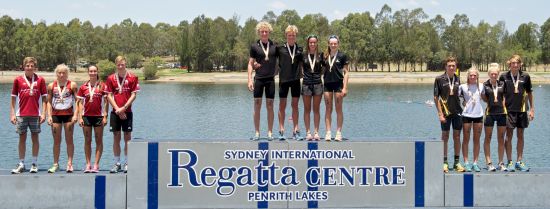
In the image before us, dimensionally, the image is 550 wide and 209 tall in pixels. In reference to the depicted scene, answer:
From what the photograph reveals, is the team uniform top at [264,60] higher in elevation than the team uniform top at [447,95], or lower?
higher

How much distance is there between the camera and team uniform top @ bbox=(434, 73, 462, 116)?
1037 centimetres

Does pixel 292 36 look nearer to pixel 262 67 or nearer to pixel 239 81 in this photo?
pixel 262 67

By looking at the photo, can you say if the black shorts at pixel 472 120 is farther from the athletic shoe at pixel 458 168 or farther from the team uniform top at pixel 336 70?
the team uniform top at pixel 336 70

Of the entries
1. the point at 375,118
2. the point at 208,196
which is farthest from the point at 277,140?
the point at 375,118

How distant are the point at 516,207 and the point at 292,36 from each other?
4376mm

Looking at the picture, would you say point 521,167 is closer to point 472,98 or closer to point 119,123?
point 472,98

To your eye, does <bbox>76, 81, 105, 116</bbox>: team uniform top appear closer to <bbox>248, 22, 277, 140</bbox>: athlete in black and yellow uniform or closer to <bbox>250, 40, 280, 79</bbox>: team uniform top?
<bbox>248, 22, 277, 140</bbox>: athlete in black and yellow uniform

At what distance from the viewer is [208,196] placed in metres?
9.71

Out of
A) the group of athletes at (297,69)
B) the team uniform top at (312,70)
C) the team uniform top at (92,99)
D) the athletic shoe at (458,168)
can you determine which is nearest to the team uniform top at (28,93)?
the team uniform top at (92,99)

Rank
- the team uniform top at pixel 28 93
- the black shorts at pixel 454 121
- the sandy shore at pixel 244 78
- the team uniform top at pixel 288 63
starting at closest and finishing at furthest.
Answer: the team uniform top at pixel 28 93, the team uniform top at pixel 288 63, the black shorts at pixel 454 121, the sandy shore at pixel 244 78

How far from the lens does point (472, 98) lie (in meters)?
10.3

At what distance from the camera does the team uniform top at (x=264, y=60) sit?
1028 cm

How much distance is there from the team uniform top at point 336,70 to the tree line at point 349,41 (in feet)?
345

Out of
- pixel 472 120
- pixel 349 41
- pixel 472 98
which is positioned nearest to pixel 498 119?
pixel 472 120
